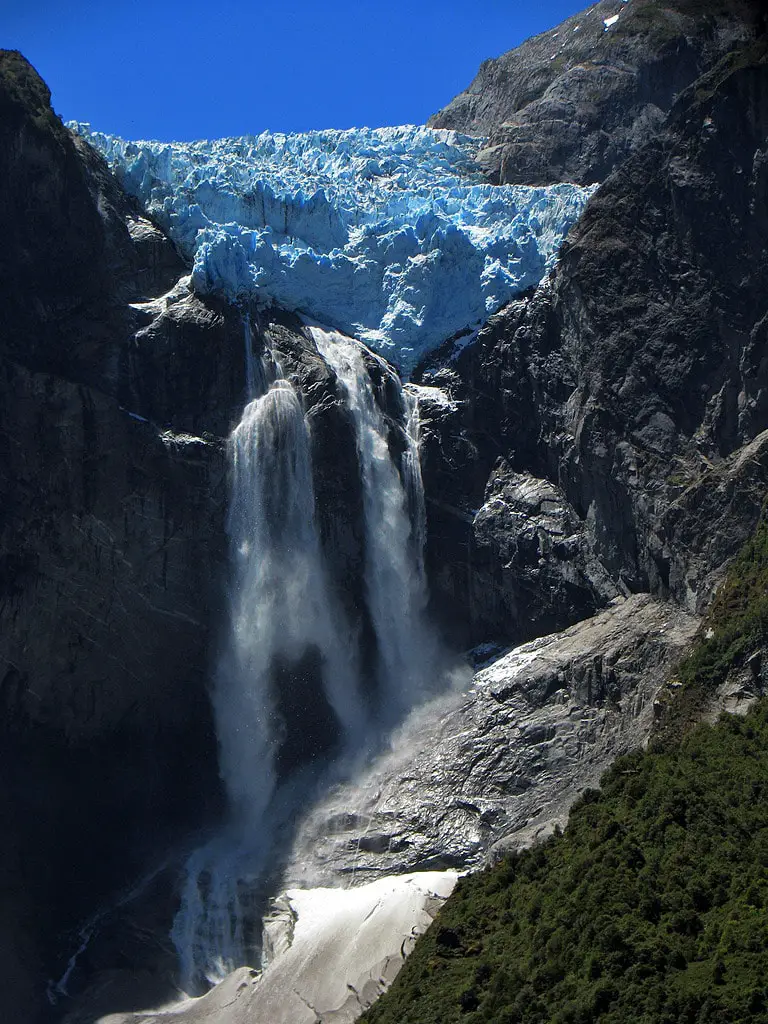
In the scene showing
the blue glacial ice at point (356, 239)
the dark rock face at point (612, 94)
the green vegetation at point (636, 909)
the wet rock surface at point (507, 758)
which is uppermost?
the dark rock face at point (612, 94)

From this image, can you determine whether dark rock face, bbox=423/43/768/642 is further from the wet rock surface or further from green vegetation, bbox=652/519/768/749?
the wet rock surface

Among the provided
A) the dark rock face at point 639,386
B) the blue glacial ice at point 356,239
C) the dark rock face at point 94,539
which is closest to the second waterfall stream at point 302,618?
the dark rock face at point 94,539

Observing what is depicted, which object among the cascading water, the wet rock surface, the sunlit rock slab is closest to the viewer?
the sunlit rock slab

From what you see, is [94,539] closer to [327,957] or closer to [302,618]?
[302,618]

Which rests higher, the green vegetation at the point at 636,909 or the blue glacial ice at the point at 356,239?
the blue glacial ice at the point at 356,239

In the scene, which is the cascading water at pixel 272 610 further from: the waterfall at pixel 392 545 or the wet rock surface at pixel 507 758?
the wet rock surface at pixel 507 758

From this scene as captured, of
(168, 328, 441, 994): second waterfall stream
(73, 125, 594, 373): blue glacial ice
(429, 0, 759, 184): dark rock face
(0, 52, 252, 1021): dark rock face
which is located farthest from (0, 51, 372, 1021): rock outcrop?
(429, 0, 759, 184): dark rock face
